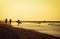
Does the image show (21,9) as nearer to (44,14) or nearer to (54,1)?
(44,14)

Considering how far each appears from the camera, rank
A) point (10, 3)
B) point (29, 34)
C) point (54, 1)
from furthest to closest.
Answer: point (54, 1) → point (10, 3) → point (29, 34)

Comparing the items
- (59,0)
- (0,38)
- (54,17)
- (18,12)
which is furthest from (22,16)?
(0,38)

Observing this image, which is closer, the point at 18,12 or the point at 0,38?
the point at 0,38

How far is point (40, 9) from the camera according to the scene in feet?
16.9

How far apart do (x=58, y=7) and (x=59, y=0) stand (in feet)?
0.85

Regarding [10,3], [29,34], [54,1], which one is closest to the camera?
[29,34]

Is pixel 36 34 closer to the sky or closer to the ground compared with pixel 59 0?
closer to the ground

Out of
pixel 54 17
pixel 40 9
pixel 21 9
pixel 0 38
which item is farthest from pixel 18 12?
pixel 0 38

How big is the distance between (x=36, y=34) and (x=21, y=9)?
4.71 meters

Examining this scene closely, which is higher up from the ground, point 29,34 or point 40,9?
point 40,9

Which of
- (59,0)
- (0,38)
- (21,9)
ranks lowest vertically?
(0,38)

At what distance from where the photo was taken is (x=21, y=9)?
197 inches

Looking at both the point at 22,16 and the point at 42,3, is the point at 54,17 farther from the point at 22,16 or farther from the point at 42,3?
the point at 22,16

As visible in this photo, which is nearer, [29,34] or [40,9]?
[29,34]
